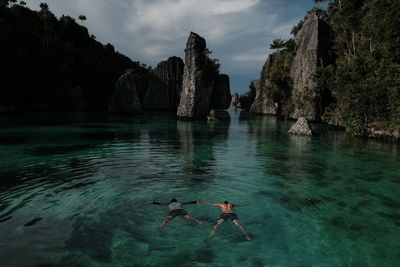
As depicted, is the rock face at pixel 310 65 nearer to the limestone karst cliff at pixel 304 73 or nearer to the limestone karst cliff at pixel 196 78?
the limestone karst cliff at pixel 304 73

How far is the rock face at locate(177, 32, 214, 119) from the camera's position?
48.0 meters

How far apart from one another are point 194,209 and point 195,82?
41.2 m

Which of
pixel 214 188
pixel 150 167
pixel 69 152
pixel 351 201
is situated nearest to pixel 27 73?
pixel 69 152

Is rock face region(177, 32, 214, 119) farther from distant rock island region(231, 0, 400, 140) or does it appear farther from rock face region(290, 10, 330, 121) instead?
distant rock island region(231, 0, 400, 140)

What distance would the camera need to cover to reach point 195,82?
48.1 m

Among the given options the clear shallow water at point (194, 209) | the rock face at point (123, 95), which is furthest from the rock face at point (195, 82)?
the clear shallow water at point (194, 209)

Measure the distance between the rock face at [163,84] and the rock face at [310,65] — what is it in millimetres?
47855

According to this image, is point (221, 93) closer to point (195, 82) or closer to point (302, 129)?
point (195, 82)

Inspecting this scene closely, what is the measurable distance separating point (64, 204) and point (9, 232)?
1.98 m

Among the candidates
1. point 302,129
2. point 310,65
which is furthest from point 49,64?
point 302,129

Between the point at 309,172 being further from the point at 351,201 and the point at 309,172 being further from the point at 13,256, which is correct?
the point at 13,256

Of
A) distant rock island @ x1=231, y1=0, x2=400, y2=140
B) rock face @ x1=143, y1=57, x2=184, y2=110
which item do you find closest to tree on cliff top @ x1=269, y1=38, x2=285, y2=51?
distant rock island @ x1=231, y1=0, x2=400, y2=140

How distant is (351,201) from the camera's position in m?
9.40

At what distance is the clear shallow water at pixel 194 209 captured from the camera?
234 inches
